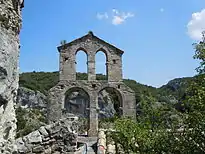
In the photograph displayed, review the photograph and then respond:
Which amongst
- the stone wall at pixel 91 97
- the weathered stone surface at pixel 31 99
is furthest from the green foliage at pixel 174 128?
the weathered stone surface at pixel 31 99

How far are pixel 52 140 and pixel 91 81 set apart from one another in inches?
433

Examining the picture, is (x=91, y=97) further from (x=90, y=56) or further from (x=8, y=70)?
(x=8, y=70)

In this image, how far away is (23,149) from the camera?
6.69m

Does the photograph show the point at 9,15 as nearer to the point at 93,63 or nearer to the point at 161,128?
the point at 161,128

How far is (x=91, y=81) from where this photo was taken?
1814cm

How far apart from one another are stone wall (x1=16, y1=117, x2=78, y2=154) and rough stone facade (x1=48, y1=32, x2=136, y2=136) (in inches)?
381

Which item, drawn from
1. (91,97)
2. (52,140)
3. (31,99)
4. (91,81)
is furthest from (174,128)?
(31,99)

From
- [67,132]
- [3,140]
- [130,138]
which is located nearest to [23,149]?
[67,132]

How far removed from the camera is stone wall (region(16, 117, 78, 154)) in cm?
689

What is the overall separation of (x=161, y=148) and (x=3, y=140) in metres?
3.71

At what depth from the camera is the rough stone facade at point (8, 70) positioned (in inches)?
95.5

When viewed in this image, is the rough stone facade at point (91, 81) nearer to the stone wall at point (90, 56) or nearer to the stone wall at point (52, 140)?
the stone wall at point (90, 56)

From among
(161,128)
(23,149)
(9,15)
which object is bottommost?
(23,149)

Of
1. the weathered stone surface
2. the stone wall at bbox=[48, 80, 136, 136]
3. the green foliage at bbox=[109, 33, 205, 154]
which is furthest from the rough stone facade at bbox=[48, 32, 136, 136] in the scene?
the weathered stone surface
